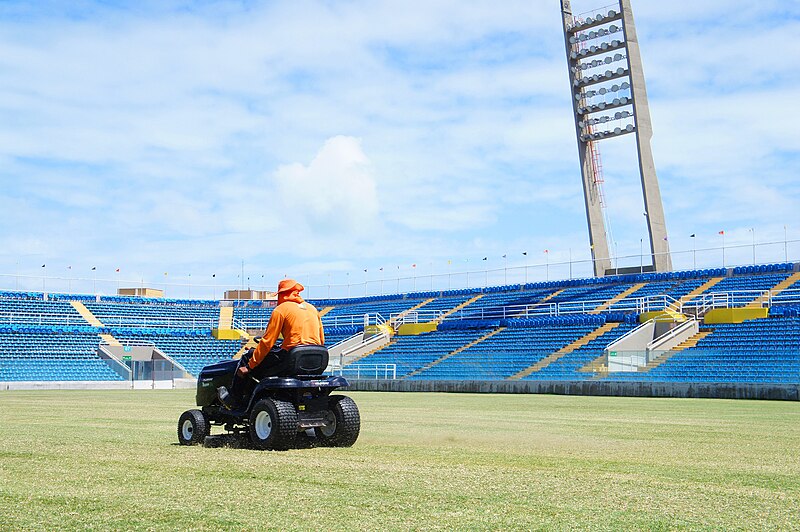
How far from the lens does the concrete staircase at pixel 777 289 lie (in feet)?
133

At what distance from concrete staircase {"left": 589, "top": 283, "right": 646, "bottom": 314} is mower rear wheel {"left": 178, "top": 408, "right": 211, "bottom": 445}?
36561 mm

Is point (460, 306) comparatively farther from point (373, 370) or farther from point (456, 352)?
point (373, 370)

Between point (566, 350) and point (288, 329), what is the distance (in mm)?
31604

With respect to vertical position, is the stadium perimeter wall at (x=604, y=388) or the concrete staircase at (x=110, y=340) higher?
the concrete staircase at (x=110, y=340)

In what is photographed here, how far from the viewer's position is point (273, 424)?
31.1 feet

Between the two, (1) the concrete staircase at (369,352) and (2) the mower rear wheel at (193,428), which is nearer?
(2) the mower rear wheel at (193,428)

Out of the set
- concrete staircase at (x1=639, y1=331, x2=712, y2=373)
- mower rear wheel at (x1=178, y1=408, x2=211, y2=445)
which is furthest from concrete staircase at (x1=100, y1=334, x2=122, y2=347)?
mower rear wheel at (x1=178, y1=408, x2=211, y2=445)

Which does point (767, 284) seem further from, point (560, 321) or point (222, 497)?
point (222, 497)

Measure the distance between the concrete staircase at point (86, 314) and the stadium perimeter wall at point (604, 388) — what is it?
20050mm

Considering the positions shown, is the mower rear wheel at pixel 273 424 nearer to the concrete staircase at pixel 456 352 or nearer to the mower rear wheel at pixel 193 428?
the mower rear wheel at pixel 193 428

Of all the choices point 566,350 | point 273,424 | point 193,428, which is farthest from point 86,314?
point 273,424

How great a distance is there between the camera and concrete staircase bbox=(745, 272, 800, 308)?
4053 centimetres

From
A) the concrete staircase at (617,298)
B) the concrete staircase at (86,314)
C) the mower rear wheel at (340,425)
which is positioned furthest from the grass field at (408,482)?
the concrete staircase at (86,314)

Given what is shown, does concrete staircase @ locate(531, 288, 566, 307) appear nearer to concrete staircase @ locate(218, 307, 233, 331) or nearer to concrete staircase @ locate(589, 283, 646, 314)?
concrete staircase @ locate(589, 283, 646, 314)
